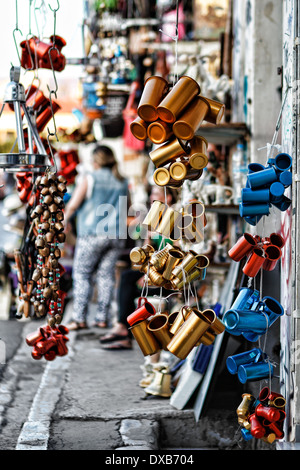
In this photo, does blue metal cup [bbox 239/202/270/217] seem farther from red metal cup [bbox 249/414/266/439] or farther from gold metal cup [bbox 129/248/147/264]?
red metal cup [bbox 249/414/266/439]

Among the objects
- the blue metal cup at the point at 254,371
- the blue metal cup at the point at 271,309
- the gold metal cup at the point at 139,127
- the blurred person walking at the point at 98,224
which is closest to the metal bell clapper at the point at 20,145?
the gold metal cup at the point at 139,127

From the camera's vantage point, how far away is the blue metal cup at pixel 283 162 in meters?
2.80

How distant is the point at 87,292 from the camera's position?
245 inches

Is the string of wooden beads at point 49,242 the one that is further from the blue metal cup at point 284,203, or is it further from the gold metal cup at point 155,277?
the blue metal cup at point 284,203

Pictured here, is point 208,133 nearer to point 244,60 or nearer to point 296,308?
point 244,60

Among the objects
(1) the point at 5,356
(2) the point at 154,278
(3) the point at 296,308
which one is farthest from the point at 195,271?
(1) the point at 5,356

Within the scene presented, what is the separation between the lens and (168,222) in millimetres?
2838

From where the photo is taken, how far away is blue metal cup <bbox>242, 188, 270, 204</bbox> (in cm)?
277

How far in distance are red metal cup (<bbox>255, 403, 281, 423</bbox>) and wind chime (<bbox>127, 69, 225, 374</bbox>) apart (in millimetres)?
348

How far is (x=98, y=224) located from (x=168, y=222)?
329 centimetres

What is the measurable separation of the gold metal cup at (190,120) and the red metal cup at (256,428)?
3.83 ft

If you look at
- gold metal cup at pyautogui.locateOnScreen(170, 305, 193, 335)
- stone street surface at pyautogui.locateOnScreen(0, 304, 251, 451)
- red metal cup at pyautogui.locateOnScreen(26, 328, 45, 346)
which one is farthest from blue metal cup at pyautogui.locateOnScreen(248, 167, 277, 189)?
stone street surface at pyautogui.locateOnScreen(0, 304, 251, 451)
